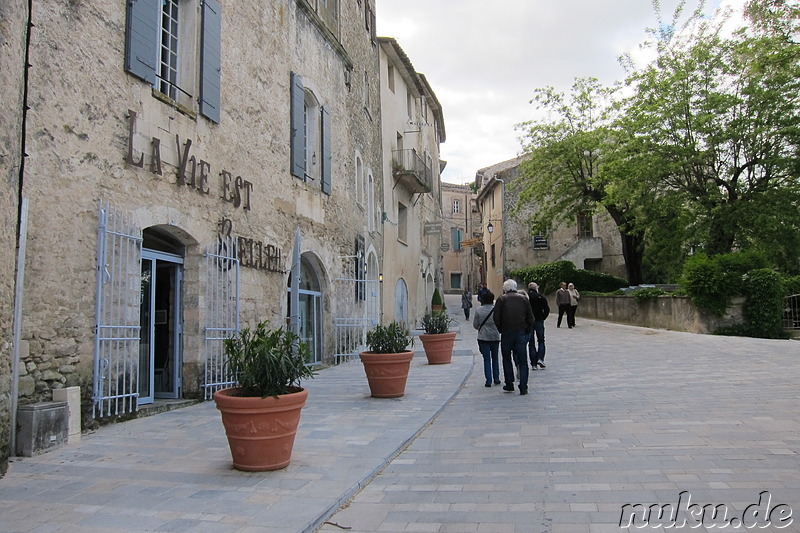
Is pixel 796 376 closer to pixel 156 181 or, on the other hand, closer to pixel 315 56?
pixel 156 181

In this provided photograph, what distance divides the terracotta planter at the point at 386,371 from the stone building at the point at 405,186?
11.1 meters

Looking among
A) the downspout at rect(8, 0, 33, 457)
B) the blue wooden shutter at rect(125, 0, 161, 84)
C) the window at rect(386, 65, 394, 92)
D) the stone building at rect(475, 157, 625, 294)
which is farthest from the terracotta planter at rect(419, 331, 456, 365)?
the stone building at rect(475, 157, 625, 294)

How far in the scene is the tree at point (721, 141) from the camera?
20.2 m

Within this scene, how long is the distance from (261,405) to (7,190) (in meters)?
2.69

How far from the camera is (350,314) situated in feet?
50.1

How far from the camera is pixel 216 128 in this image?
29.5 ft

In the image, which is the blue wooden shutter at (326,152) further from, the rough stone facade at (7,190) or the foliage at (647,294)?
the foliage at (647,294)

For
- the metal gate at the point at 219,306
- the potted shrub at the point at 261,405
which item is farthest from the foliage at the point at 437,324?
the potted shrub at the point at 261,405

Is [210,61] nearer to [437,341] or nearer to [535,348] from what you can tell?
[437,341]

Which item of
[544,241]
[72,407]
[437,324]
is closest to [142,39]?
[72,407]

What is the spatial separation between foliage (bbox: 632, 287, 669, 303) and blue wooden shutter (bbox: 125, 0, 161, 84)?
18.7 meters

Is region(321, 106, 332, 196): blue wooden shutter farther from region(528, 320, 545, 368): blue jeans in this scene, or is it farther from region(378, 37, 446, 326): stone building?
region(378, 37, 446, 326): stone building

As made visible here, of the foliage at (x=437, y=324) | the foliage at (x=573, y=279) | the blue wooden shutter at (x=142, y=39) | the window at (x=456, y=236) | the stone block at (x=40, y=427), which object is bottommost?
the stone block at (x=40, y=427)

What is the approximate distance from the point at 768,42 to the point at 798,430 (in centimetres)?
1269
